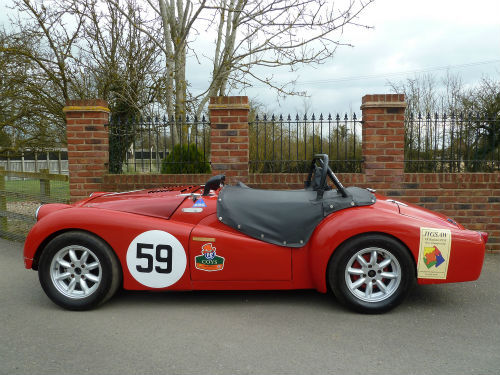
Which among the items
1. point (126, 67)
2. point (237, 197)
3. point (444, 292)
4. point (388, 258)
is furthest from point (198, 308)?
point (126, 67)

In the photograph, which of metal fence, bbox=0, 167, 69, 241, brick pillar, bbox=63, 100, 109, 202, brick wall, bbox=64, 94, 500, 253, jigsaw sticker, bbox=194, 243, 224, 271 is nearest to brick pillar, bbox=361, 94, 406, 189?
brick wall, bbox=64, 94, 500, 253

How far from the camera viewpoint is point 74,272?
373cm

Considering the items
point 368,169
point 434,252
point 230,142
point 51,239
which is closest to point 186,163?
point 230,142

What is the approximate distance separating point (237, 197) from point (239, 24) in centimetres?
578

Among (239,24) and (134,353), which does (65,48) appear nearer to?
(239,24)

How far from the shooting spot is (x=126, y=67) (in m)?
10.7

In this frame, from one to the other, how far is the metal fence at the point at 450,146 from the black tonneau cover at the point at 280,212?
2.89 meters

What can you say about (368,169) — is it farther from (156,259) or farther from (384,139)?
(156,259)

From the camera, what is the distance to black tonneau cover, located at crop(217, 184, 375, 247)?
3688mm

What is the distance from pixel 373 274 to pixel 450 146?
397 centimetres

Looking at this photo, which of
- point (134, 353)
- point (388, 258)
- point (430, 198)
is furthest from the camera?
point (430, 198)

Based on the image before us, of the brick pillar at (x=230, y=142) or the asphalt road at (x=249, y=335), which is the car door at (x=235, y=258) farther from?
the brick pillar at (x=230, y=142)

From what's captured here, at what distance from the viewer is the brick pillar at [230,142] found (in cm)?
611

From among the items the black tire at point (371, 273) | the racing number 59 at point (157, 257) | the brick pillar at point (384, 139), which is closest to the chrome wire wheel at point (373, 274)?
the black tire at point (371, 273)
